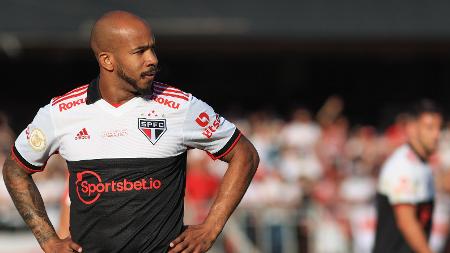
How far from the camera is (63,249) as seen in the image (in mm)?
5078

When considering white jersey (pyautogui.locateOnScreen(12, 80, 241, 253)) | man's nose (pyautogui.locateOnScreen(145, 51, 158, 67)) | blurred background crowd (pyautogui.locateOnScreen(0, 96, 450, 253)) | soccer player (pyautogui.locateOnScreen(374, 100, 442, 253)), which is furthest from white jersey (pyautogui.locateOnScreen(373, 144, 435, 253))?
blurred background crowd (pyautogui.locateOnScreen(0, 96, 450, 253))

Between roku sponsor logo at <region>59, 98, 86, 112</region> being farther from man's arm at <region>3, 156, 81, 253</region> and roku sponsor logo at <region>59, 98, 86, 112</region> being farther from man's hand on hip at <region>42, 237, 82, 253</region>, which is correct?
man's hand on hip at <region>42, 237, 82, 253</region>

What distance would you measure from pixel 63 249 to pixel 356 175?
31.8 ft

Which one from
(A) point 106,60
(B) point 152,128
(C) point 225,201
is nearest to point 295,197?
(C) point 225,201

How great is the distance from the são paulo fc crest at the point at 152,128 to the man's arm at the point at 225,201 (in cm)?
38

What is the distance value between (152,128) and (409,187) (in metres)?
3.17

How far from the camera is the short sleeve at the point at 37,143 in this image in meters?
5.18

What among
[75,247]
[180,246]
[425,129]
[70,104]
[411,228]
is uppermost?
[70,104]

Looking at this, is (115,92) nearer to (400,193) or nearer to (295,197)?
(400,193)

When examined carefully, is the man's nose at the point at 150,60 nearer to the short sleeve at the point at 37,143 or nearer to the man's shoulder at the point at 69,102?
the man's shoulder at the point at 69,102

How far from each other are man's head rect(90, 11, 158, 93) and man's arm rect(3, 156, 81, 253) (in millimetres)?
737

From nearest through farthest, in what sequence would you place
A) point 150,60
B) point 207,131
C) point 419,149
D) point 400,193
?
point 150,60
point 207,131
point 400,193
point 419,149

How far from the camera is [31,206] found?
17.1 ft

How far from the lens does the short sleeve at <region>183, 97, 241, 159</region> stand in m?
5.18
